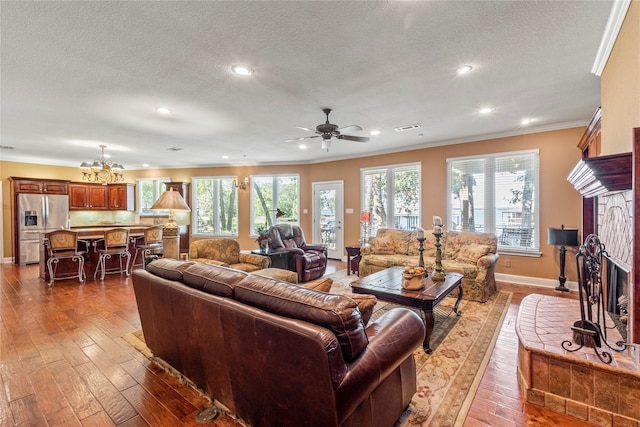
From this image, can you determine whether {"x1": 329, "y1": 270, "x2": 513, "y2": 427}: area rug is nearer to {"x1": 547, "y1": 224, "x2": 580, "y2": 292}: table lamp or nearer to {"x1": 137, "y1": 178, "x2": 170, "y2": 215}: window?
{"x1": 547, "y1": 224, "x2": 580, "y2": 292}: table lamp

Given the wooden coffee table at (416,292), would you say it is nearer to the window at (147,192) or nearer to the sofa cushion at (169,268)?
the sofa cushion at (169,268)

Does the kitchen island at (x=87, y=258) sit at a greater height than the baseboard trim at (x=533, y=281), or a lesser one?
greater

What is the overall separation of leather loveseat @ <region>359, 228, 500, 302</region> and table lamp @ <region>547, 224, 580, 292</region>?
2.50 ft

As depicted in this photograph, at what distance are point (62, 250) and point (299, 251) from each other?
4.22 m

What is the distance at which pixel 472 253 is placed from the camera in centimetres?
445

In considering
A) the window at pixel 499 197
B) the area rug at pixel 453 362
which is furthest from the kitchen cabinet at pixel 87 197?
the window at pixel 499 197

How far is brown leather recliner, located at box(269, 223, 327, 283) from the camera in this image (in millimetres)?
5145

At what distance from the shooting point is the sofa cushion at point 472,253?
437cm

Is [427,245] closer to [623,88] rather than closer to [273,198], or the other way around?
[623,88]

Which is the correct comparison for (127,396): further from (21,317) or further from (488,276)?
(488,276)

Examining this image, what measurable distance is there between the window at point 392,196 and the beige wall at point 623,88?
12.1 ft

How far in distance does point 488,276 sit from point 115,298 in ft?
18.3

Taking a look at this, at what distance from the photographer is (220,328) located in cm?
168

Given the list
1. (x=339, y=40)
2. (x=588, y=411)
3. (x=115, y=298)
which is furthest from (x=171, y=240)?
(x=588, y=411)
